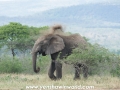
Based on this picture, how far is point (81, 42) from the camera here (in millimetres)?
15930

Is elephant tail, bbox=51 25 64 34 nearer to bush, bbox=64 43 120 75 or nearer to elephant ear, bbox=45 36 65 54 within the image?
elephant ear, bbox=45 36 65 54

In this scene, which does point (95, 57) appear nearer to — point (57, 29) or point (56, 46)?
point (56, 46)

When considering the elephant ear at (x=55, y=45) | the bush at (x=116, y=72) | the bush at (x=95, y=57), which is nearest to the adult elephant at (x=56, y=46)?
the elephant ear at (x=55, y=45)

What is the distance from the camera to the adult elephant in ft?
50.5

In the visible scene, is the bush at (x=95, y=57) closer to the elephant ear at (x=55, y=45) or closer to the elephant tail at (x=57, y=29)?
the elephant ear at (x=55, y=45)

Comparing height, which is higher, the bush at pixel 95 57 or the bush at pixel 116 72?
the bush at pixel 95 57

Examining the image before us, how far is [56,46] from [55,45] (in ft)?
0.17

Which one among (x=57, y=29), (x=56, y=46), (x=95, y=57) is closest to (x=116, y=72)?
(x=95, y=57)

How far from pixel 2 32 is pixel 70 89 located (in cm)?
2392

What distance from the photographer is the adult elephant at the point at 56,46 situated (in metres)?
15.4

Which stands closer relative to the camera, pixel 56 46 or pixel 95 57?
pixel 95 57

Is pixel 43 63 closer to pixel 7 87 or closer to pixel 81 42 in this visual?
pixel 81 42

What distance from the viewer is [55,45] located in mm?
15547

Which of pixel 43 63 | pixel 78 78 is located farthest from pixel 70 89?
pixel 43 63
